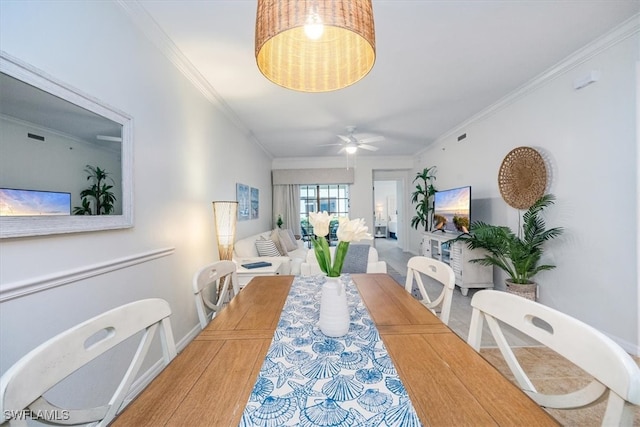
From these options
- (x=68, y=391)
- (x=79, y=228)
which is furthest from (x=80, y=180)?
(x=68, y=391)

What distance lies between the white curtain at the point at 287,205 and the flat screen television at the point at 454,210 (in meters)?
3.28

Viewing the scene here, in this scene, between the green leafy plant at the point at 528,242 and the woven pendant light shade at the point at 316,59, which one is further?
the green leafy plant at the point at 528,242

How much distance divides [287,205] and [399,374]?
19.8ft

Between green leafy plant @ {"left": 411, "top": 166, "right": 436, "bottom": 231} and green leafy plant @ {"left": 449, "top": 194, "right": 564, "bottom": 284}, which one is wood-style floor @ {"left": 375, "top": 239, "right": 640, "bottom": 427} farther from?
green leafy plant @ {"left": 411, "top": 166, "right": 436, "bottom": 231}

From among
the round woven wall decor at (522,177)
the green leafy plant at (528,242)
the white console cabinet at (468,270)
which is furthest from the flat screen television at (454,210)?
the green leafy plant at (528,242)

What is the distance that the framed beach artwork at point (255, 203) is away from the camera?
4691 mm

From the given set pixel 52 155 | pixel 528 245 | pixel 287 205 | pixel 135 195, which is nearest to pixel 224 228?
pixel 135 195

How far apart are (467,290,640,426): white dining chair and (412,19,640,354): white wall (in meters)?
2.04

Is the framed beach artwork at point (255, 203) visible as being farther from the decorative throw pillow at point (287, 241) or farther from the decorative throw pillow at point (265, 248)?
the decorative throw pillow at point (265, 248)

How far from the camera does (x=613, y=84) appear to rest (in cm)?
213

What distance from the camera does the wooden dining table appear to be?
0.56 meters

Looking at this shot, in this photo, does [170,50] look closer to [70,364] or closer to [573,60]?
[70,364]

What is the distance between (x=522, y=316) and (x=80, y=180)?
1.95 metres

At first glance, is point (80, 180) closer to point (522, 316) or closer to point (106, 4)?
point (106, 4)
